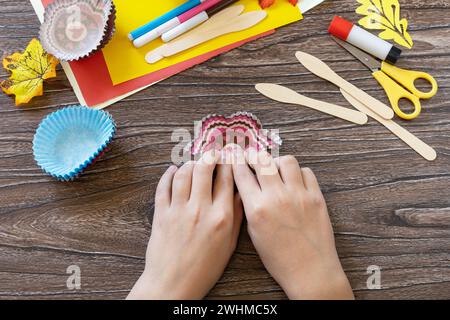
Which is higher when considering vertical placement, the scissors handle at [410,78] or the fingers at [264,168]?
the scissors handle at [410,78]

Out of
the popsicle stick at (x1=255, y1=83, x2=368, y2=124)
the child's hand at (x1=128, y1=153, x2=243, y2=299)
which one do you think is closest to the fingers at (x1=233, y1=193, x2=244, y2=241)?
the child's hand at (x1=128, y1=153, x2=243, y2=299)

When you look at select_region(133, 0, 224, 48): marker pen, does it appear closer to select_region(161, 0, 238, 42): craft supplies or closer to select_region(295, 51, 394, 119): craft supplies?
select_region(161, 0, 238, 42): craft supplies

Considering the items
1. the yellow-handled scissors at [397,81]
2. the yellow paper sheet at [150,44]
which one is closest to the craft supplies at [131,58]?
the yellow paper sheet at [150,44]

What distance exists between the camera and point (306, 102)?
0.64 m

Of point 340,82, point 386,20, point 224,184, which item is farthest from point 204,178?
point 386,20

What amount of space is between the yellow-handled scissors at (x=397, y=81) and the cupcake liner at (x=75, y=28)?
34 centimetres

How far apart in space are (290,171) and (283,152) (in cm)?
3

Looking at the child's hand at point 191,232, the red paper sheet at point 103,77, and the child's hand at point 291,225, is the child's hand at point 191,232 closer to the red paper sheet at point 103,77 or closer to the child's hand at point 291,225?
the child's hand at point 291,225

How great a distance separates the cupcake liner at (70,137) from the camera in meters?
0.62

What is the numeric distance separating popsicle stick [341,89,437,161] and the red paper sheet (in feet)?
0.54

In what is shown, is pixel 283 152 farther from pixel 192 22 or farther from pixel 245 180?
pixel 192 22

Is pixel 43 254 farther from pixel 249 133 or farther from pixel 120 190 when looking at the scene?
pixel 249 133

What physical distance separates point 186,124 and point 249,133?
9 centimetres
